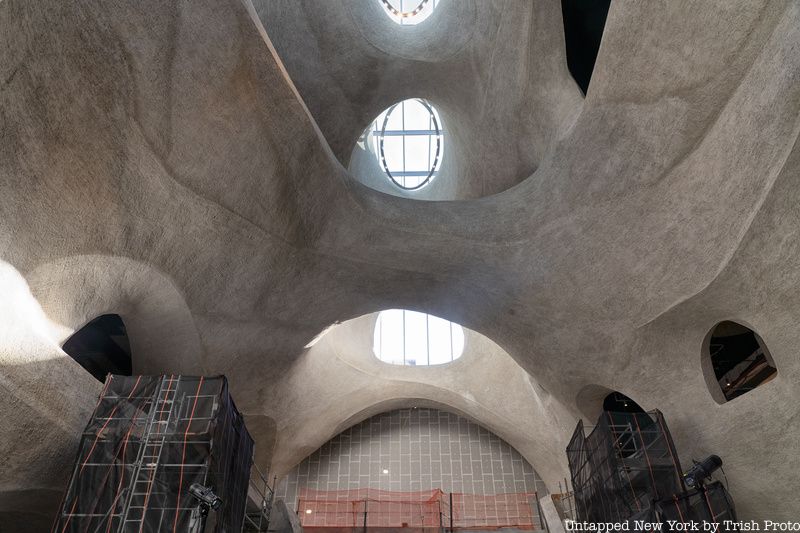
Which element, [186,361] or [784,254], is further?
[186,361]

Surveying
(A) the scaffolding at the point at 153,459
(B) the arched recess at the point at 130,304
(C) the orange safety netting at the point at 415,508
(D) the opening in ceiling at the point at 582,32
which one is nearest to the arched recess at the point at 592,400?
(C) the orange safety netting at the point at 415,508

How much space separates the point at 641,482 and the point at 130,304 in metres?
8.16

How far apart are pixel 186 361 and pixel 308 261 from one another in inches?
108

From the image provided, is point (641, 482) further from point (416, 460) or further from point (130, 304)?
point (416, 460)

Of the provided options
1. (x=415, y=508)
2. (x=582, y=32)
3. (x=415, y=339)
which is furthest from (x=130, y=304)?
(x=415, y=339)

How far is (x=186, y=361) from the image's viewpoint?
9938 mm

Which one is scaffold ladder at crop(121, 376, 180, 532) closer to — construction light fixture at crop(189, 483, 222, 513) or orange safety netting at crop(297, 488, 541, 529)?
construction light fixture at crop(189, 483, 222, 513)

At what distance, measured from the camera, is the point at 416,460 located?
692 inches

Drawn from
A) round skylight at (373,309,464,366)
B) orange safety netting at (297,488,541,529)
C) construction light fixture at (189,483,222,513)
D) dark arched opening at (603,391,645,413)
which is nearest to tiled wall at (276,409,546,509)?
orange safety netting at (297,488,541,529)

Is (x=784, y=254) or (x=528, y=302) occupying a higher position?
(x=528, y=302)

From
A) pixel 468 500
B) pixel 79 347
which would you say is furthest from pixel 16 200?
pixel 468 500

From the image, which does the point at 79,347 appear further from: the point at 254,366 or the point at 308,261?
the point at 308,261

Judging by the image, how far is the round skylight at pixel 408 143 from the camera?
68.4 ft

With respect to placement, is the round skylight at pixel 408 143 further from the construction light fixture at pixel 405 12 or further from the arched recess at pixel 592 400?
the arched recess at pixel 592 400
